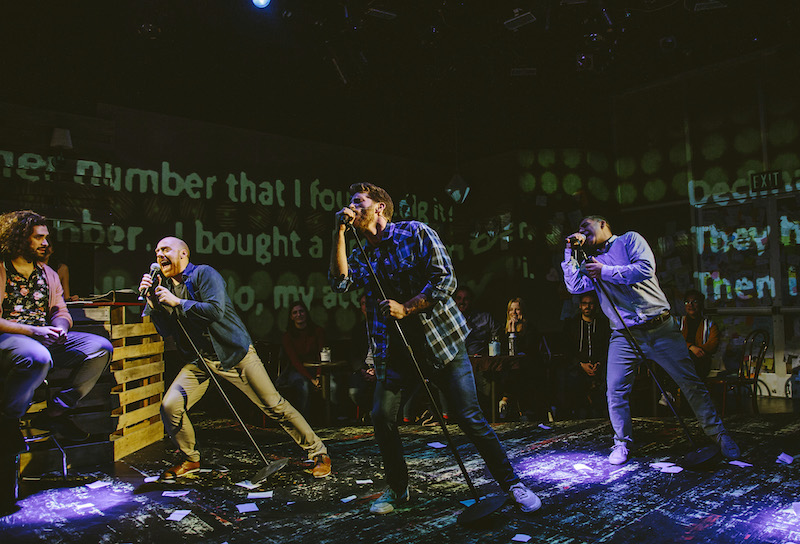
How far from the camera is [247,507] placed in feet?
10.7

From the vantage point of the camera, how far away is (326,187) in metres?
8.44

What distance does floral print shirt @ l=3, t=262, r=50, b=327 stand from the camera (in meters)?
3.88

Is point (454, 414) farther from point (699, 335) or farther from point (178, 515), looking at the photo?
point (699, 335)

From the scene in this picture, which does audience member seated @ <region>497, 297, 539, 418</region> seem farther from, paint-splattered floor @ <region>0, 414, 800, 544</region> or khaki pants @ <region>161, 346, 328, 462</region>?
khaki pants @ <region>161, 346, 328, 462</region>

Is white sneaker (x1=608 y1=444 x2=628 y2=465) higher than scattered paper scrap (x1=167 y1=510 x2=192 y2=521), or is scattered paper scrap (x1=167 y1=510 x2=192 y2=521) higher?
scattered paper scrap (x1=167 y1=510 x2=192 y2=521)

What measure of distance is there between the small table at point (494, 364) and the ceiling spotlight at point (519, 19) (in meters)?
3.38

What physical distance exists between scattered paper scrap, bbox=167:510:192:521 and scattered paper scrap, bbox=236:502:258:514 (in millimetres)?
281

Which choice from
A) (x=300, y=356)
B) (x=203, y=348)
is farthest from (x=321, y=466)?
(x=300, y=356)

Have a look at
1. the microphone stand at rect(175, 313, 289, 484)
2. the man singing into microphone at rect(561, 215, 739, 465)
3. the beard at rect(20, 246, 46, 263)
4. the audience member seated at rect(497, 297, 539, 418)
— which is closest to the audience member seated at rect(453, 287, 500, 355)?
the audience member seated at rect(497, 297, 539, 418)

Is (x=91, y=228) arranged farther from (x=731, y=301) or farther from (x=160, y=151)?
(x=731, y=301)

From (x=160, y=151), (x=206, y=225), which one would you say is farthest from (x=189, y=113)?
(x=206, y=225)

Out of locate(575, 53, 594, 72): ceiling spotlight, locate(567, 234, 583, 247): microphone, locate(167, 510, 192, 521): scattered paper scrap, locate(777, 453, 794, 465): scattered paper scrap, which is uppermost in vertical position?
locate(575, 53, 594, 72): ceiling spotlight

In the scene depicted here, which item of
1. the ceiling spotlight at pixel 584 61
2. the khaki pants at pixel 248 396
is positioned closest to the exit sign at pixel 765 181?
the ceiling spotlight at pixel 584 61

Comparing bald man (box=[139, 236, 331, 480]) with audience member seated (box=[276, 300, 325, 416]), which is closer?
bald man (box=[139, 236, 331, 480])
